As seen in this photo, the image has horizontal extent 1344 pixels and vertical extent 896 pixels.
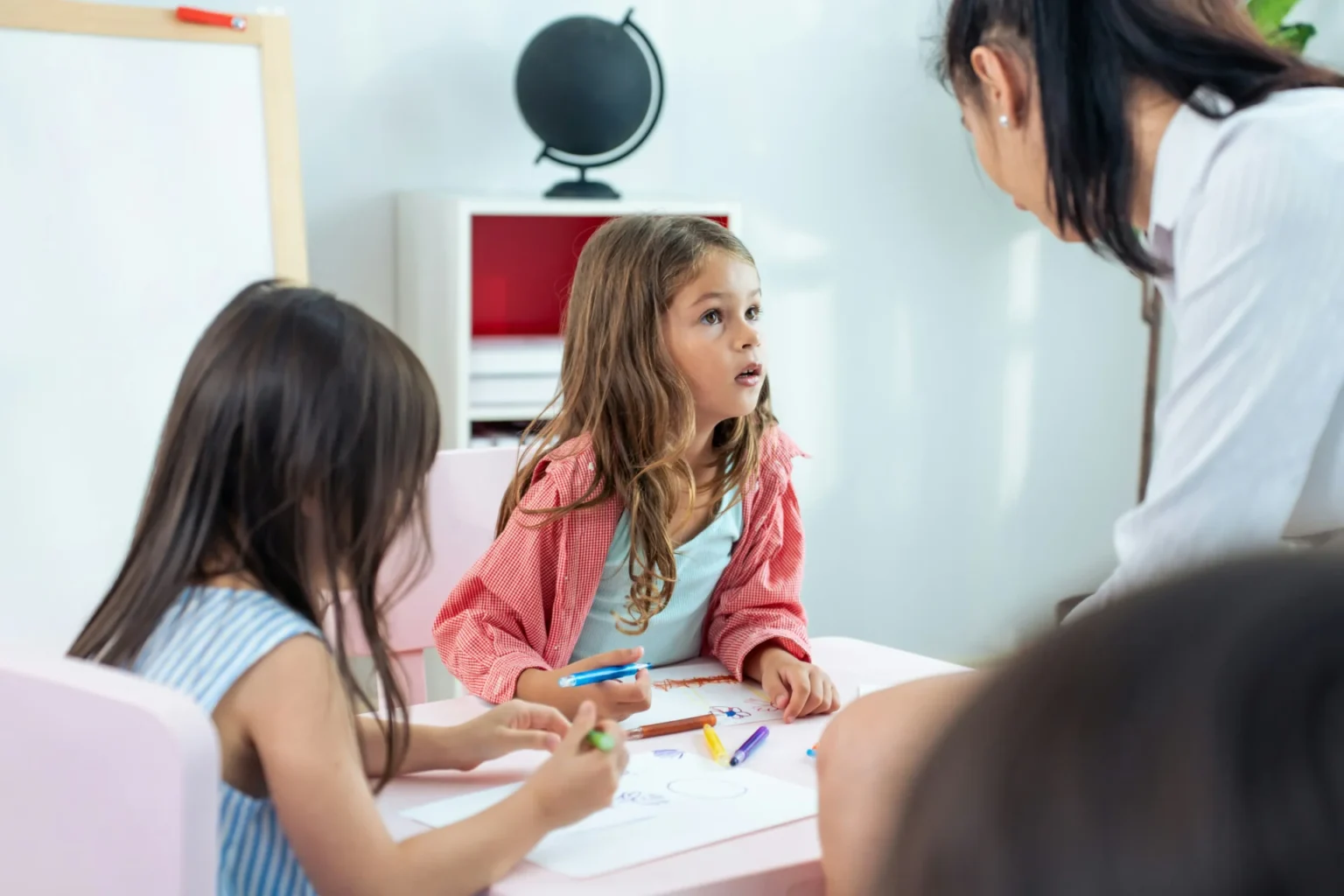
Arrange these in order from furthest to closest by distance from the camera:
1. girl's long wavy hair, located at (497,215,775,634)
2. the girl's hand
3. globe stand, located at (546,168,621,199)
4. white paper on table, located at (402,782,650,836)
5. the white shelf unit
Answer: globe stand, located at (546,168,621,199) < the white shelf unit < girl's long wavy hair, located at (497,215,775,634) < the girl's hand < white paper on table, located at (402,782,650,836)

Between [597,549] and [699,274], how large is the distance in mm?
359

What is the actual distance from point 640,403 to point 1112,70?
2.15 ft

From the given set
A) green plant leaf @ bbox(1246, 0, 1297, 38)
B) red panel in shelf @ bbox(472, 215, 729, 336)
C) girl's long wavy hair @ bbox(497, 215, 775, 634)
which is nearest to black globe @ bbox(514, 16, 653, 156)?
red panel in shelf @ bbox(472, 215, 729, 336)

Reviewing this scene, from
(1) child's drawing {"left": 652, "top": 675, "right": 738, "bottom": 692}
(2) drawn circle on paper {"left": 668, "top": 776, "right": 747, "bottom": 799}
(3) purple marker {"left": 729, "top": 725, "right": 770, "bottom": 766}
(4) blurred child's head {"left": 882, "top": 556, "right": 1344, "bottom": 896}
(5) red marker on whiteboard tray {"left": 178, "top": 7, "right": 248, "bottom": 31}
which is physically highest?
(5) red marker on whiteboard tray {"left": 178, "top": 7, "right": 248, "bottom": 31}

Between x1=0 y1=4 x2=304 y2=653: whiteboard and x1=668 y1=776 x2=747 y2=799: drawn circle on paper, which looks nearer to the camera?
x1=668 y1=776 x2=747 y2=799: drawn circle on paper

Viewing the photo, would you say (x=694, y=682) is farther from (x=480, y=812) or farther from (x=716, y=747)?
(x=480, y=812)

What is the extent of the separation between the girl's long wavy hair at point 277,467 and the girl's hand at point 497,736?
0.36 ft

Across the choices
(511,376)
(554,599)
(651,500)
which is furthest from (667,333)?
(511,376)

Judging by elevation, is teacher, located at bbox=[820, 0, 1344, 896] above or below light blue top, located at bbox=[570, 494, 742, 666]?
above

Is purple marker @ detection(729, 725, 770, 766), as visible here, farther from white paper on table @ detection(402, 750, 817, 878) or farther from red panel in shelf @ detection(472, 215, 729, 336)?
red panel in shelf @ detection(472, 215, 729, 336)

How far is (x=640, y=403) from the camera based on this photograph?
1.64 metres

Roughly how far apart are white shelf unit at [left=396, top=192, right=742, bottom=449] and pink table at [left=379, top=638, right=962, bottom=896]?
117cm

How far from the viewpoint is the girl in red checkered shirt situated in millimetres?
1499

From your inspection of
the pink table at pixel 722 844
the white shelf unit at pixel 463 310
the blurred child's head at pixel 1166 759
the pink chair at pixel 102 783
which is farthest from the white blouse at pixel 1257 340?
the white shelf unit at pixel 463 310
